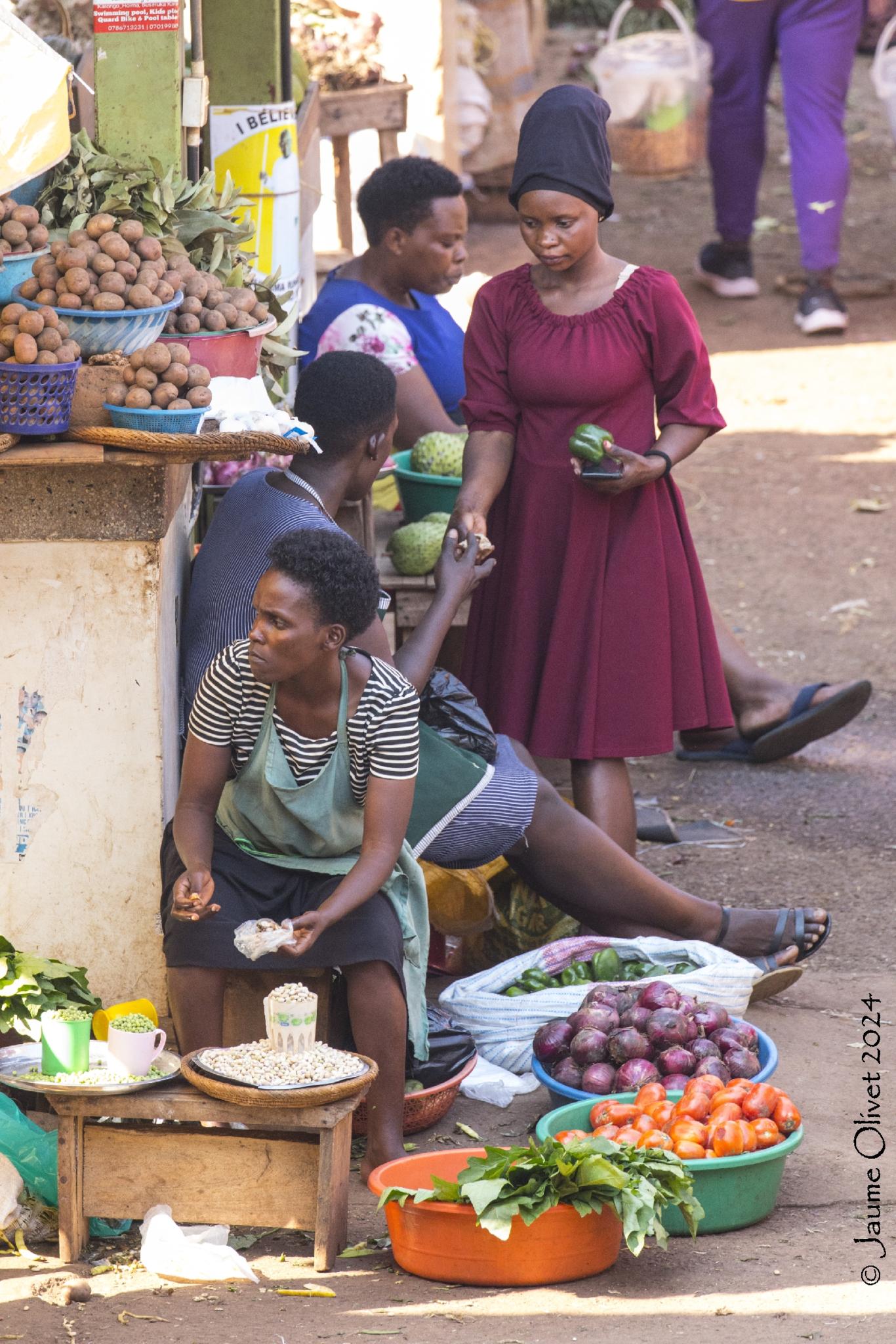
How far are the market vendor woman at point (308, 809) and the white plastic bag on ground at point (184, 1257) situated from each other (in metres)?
0.39

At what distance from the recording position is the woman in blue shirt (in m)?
5.42

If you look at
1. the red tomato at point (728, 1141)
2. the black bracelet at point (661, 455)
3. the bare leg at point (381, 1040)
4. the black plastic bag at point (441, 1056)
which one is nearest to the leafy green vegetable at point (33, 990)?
the bare leg at point (381, 1040)

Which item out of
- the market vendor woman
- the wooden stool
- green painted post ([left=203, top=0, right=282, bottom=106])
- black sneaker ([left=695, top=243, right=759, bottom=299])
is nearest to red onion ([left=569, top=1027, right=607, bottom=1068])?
the market vendor woman

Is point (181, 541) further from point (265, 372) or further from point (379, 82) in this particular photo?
point (379, 82)

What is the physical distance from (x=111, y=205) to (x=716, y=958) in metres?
2.17

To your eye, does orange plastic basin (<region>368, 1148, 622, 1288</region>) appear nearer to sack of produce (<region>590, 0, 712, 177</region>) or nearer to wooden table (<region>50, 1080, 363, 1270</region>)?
wooden table (<region>50, 1080, 363, 1270</region>)

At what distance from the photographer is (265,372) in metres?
4.37

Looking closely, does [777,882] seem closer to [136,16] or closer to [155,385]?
[155,385]

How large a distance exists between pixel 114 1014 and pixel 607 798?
1.59 metres

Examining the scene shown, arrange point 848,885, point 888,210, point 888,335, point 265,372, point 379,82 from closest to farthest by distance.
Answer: point 265,372 → point 848,885 → point 379,82 → point 888,335 → point 888,210

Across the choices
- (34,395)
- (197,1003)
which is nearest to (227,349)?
(34,395)

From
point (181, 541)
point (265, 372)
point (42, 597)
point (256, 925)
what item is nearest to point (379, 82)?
point (265, 372)

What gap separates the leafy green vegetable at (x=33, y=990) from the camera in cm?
340

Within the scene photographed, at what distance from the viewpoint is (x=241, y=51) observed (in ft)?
17.4
